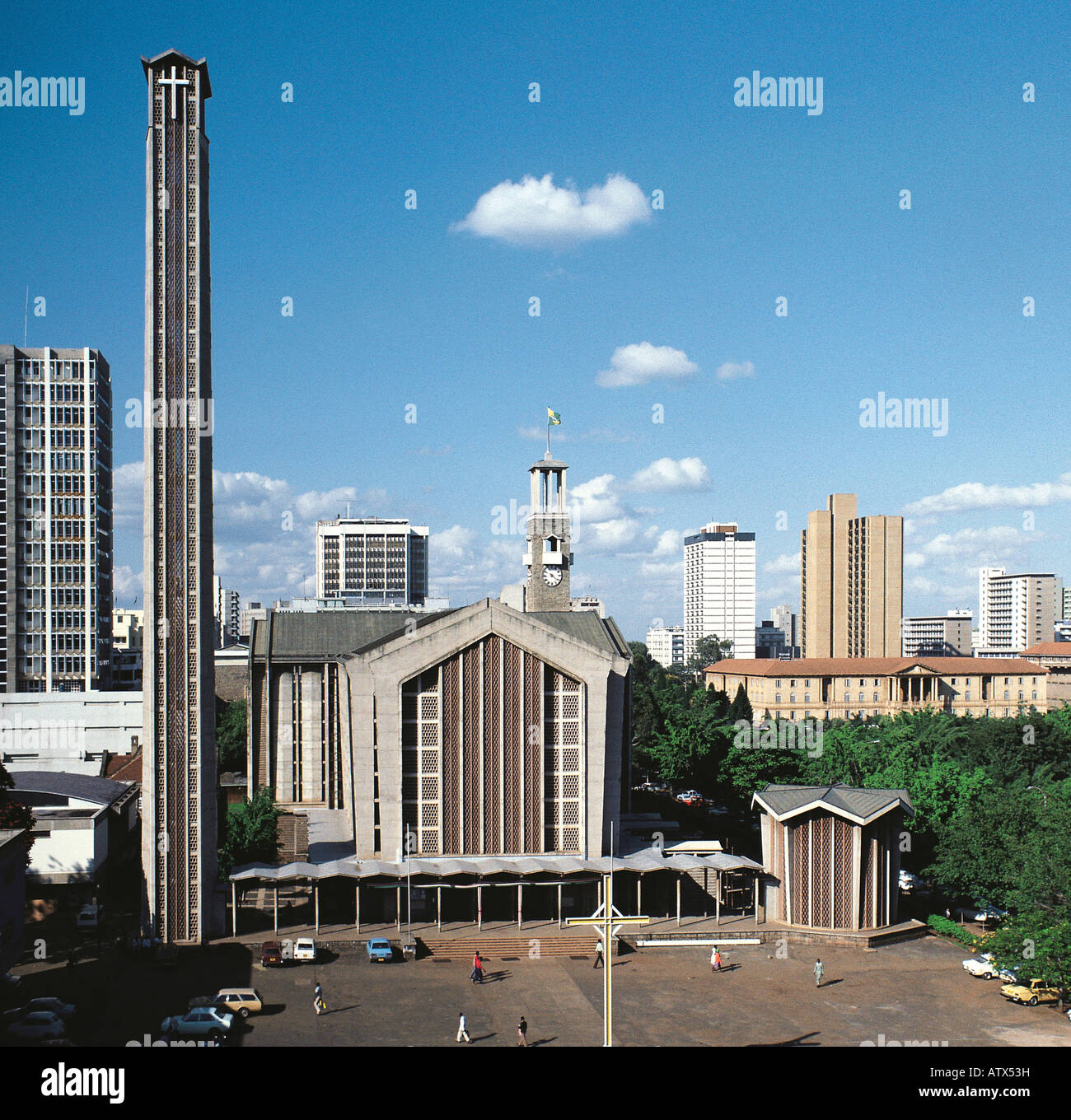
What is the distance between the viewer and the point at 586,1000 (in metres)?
46.8

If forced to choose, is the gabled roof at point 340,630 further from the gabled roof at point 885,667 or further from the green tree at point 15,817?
the gabled roof at point 885,667

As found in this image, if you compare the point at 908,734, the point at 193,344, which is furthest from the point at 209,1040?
the point at 908,734

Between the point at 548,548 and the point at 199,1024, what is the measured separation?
197 feet

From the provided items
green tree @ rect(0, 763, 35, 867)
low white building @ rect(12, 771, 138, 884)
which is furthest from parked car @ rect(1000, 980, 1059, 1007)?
low white building @ rect(12, 771, 138, 884)

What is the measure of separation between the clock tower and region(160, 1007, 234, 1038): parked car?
2276 inches

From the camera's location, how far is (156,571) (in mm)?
54812

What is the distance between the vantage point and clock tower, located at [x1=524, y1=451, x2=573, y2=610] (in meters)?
95.9

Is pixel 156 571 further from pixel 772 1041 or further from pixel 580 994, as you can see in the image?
pixel 772 1041

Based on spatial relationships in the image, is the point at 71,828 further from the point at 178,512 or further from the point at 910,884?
the point at 910,884

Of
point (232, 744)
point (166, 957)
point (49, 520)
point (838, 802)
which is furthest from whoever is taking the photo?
point (49, 520)

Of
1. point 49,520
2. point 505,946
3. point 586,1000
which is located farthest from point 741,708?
point 586,1000

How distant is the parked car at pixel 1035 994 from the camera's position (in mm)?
46250

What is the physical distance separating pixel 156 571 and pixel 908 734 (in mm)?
67268

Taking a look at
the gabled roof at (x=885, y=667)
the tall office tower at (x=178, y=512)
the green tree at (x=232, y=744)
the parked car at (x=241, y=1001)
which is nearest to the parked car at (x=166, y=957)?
the tall office tower at (x=178, y=512)
